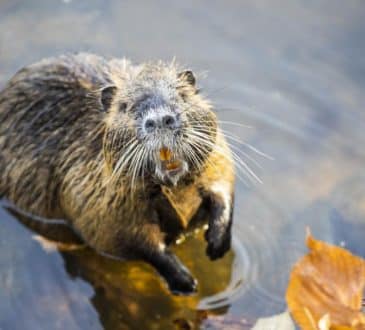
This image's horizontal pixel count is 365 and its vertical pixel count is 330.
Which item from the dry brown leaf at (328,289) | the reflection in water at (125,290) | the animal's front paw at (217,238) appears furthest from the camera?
the reflection in water at (125,290)

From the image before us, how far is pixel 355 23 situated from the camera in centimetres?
728

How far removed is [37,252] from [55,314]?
0.52 meters

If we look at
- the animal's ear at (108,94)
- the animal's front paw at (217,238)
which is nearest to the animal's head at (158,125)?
the animal's ear at (108,94)

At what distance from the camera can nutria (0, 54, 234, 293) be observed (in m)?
4.87

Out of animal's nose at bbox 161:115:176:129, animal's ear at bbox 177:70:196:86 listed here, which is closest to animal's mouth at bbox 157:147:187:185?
animal's nose at bbox 161:115:176:129

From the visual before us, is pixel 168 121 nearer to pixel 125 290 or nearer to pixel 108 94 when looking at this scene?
pixel 108 94

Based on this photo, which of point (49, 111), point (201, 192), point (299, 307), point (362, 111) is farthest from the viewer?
point (362, 111)

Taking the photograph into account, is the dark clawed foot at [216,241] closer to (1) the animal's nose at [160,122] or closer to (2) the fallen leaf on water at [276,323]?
(2) the fallen leaf on water at [276,323]

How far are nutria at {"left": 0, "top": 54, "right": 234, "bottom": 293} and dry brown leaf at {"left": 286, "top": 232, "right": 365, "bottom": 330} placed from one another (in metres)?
0.67

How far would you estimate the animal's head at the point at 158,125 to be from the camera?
4.70 meters

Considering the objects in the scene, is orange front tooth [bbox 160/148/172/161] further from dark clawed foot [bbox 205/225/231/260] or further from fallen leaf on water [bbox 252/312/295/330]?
fallen leaf on water [bbox 252/312/295/330]

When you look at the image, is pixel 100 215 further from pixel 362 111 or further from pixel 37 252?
pixel 362 111

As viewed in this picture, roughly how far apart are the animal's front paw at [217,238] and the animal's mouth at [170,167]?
696 mm

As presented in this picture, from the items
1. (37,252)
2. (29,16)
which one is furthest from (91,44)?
(37,252)
